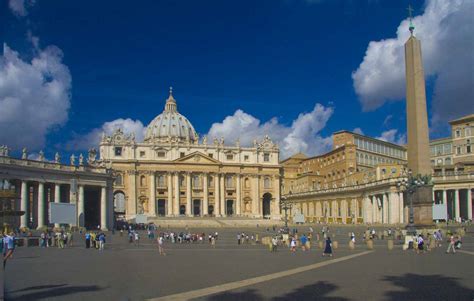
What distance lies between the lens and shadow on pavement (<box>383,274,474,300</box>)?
36.2 ft

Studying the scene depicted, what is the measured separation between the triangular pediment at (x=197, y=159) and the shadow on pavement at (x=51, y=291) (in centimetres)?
7455

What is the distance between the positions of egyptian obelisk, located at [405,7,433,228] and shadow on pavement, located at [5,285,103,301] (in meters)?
20.5

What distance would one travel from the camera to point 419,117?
28734 mm

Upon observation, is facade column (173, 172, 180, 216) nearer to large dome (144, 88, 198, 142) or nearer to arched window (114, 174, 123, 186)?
arched window (114, 174, 123, 186)

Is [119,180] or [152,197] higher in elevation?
[119,180]

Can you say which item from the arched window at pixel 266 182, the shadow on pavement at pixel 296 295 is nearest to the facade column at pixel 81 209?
the shadow on pavement at pixel 296 295

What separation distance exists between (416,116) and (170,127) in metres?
92.1

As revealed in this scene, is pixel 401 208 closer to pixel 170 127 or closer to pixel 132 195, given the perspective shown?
pixel 132 195

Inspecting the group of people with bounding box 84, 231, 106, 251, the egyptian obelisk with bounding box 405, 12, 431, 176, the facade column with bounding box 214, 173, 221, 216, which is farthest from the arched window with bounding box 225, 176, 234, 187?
the egyptian obelisk with bounding box 405, 12, 431, 176

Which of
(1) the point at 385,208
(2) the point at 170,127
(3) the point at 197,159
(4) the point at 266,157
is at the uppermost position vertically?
(2) the point at 170,127

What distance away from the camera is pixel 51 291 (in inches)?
485

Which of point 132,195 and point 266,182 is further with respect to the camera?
point 266,182

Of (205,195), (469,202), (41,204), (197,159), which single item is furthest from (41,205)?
(205,195)

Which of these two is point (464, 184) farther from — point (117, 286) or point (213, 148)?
point (117, 286)
